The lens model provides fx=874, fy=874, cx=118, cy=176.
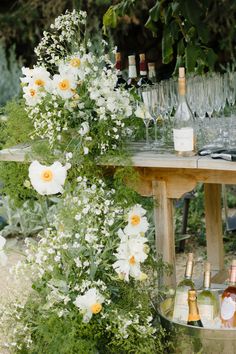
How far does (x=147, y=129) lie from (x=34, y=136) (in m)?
0.46

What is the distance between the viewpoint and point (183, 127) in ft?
10.9

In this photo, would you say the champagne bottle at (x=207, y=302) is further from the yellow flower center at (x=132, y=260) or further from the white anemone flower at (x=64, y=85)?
the white anemone flower at (x=64, y=85)

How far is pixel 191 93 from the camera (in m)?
3.46

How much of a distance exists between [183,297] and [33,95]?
980 mm

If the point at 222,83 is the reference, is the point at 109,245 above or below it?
below

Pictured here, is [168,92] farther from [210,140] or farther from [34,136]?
[34,136]

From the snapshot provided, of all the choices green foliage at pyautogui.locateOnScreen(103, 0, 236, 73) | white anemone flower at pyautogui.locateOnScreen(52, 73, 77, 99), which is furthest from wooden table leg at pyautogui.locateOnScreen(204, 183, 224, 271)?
white anemone flower at pyautogui.locateOnScreen(52, 73, 77, 99)

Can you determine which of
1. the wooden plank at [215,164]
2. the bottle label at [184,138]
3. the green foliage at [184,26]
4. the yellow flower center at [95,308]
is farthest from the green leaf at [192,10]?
the yellow flower center at [95,308]

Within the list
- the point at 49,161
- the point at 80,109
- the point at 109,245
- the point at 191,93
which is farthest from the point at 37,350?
the point at 191,93

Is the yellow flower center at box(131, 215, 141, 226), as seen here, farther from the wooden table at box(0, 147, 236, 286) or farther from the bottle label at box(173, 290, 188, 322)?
the bottle label at box(173, 290, 188, 322)

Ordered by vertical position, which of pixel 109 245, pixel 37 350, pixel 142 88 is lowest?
pixel 37 350

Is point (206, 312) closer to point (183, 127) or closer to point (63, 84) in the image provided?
point (183, 127)

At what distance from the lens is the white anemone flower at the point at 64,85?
3.37 meters

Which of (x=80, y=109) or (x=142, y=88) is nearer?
(x=80, y=109)
